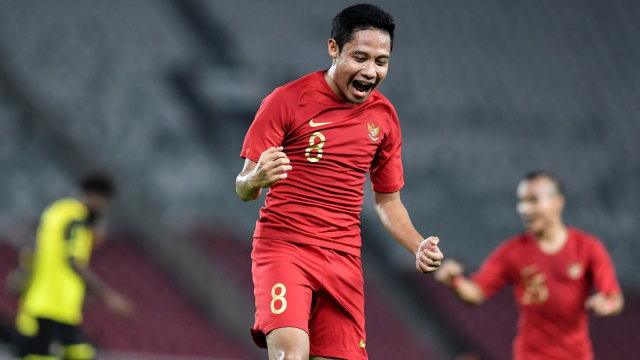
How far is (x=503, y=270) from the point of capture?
4.59 metres

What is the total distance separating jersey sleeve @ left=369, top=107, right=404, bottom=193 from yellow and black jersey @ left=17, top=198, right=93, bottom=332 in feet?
9.88

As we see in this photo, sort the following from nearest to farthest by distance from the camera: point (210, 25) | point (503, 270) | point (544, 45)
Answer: point (503, 270) < point (544, 45) < point (210, 25)

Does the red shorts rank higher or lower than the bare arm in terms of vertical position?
lower

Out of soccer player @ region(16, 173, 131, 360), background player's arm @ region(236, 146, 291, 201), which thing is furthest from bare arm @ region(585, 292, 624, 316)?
soccer player @ region(16, 173, 131, 360)

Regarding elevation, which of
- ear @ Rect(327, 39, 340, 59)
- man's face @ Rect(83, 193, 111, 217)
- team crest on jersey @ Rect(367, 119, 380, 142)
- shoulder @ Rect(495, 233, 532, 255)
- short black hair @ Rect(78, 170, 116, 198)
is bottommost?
shoulder @ Rect(495, 233, 532, 255)

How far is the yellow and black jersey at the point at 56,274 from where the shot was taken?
5.68 m

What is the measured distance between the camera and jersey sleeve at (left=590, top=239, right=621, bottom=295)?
4.28m

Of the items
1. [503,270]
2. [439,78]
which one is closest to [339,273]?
[503,270]

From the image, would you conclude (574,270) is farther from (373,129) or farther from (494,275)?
(373,129)

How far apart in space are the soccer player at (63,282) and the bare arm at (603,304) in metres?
3.16

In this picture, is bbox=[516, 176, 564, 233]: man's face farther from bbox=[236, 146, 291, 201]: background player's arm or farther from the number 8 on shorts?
bbox=[236, 146, 291, 201]: background player's arm

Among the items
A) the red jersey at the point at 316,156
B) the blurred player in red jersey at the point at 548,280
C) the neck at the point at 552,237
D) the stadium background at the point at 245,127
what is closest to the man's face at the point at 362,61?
the red jersey at the point at 316,156

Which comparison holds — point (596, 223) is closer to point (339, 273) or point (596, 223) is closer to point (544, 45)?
point (544, 45)

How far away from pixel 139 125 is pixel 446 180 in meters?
4.39
